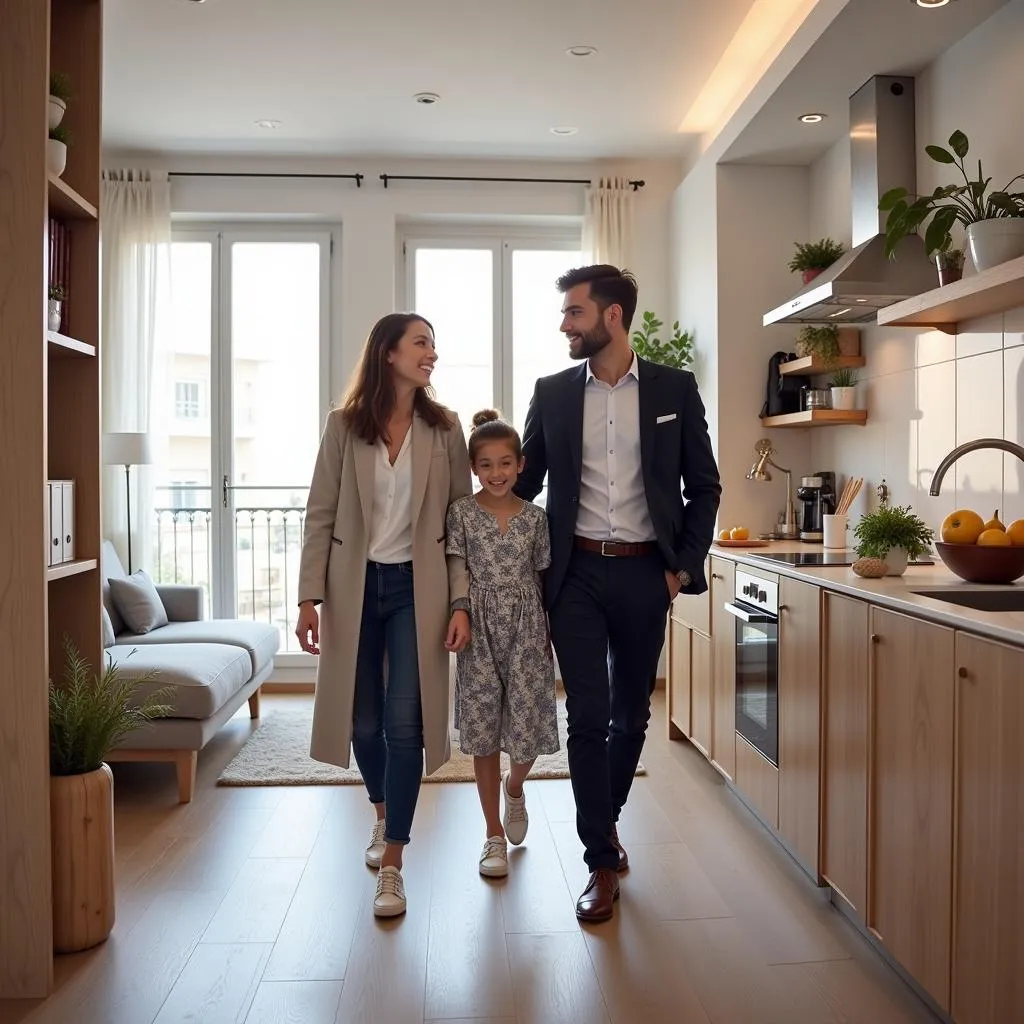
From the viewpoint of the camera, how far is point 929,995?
78.8 inches

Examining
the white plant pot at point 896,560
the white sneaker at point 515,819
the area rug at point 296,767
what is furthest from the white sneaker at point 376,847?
the white plant pot at point 896,560

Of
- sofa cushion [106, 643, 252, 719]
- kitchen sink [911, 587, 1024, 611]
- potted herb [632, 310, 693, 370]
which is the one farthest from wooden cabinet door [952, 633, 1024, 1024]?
potted herb [632, 310, 693, 370]

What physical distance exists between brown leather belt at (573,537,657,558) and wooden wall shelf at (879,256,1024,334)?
1.01 metres

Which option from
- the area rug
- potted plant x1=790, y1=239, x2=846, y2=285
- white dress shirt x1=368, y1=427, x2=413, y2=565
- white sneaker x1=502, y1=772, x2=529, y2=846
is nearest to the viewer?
white dress shirt x1=368, y1=427, x2=413, y2=565

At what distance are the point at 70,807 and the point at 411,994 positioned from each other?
853 millimetres

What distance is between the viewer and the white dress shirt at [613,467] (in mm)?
2537

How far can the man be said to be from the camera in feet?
8.18

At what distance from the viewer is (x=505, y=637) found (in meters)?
2.61

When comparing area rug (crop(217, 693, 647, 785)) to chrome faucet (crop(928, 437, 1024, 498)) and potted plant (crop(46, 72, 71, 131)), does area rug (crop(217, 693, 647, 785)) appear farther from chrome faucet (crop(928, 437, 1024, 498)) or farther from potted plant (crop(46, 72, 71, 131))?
potted plant (crop(46, 72, 71, 131))

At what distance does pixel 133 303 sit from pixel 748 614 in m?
3.74

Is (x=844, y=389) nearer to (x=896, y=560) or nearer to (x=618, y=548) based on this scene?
(x=896, y=560)

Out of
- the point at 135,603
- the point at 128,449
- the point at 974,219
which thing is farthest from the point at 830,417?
the point at 128,449

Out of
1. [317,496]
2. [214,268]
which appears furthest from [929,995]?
[214,268]

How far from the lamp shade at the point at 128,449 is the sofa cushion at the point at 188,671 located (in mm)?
1112
